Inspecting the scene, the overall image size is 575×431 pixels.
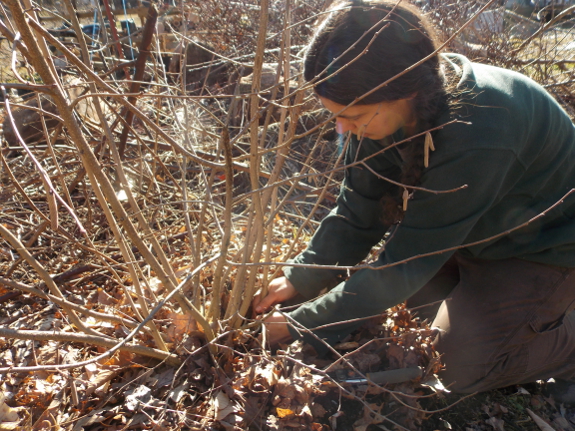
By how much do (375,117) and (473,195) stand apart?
1.47ft

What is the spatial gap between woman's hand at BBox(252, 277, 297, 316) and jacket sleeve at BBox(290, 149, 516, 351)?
0.75 feet

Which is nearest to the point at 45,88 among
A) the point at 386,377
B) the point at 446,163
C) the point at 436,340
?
the point at 446,163

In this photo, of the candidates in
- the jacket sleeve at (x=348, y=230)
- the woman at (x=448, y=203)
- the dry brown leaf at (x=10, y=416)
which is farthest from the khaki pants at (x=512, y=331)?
the dry brown leaf at (x=10, y=416)

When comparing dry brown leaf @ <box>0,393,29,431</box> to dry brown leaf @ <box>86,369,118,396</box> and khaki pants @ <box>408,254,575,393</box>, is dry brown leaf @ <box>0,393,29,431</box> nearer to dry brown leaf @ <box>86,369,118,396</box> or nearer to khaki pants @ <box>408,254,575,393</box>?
dry brown leaf @ <box>86,369,118,396</box>

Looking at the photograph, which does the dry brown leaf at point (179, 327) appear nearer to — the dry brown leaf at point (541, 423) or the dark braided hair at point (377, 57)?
the dark braided hair at point (377, 57)

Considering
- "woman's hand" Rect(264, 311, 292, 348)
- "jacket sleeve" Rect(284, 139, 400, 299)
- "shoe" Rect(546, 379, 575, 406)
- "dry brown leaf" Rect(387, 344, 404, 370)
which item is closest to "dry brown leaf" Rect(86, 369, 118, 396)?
"woman's hand" Rect(264, 311, 292, 348)

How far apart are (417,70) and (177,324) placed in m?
1.37

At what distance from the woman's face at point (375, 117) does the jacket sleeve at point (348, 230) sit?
0.37 metres

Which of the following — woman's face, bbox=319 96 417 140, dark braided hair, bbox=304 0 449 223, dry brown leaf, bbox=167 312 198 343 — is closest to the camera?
dark braided hair, bbox=304 0 449 223

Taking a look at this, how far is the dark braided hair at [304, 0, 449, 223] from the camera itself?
4.44 feet

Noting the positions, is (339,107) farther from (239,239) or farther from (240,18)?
(240,18)

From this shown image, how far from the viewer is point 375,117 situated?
149 centimetres

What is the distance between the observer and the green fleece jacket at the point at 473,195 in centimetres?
147

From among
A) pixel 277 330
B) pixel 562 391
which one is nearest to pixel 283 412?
pixel 277 330
